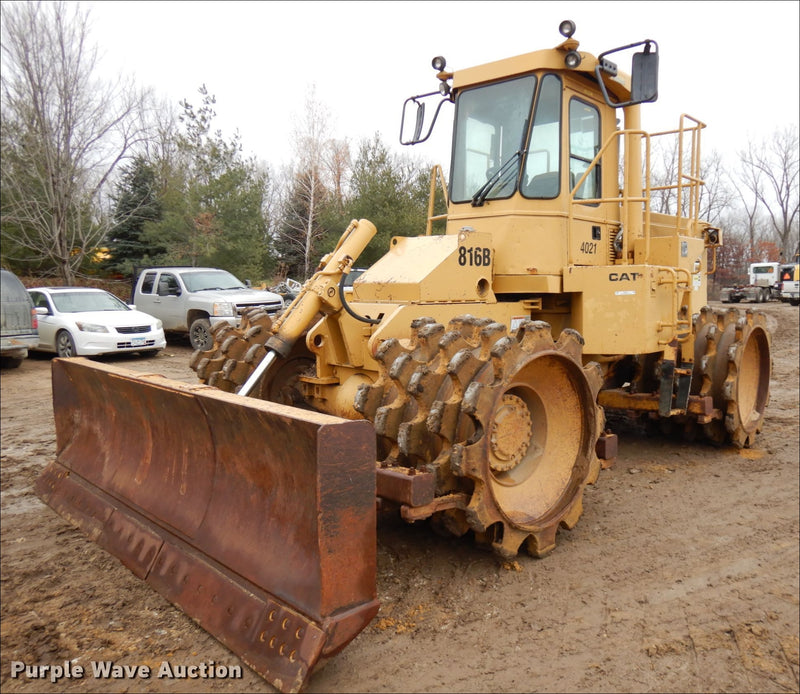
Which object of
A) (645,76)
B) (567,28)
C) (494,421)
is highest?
(567,28)

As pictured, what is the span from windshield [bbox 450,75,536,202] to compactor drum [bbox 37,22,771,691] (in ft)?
0.06

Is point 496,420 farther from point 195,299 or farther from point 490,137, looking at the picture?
point 195,299

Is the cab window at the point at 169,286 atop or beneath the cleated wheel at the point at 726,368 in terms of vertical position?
atop

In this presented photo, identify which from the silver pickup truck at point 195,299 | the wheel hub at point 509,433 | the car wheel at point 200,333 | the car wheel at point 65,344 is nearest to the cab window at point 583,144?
the wheel hub at point 509,433

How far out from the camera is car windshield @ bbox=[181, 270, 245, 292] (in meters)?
15.0

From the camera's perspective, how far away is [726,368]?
20.7ft

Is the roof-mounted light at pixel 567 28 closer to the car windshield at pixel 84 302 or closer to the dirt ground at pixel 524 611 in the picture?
the dirt ground at pixel 524 611

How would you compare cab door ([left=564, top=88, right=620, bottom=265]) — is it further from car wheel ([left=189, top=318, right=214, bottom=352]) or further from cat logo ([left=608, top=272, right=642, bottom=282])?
car wheel ([left=189, top=318, right=214, bottom=352])

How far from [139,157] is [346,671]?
25.2 meters

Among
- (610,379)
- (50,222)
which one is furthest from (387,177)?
(610,379)

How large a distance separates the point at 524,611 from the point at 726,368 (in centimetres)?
387

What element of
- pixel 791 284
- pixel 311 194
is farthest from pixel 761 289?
pixel 311 194

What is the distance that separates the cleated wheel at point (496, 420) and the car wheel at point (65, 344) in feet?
36.3

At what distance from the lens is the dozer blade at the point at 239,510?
9.41 ft
